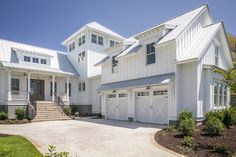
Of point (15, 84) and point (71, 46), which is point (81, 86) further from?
point (15, 84)

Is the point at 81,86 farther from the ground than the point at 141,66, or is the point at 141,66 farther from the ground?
the point at 141,66

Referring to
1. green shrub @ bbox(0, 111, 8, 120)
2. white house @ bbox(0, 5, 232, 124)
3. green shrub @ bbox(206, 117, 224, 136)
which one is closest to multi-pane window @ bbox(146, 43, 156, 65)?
white house @ bbox(0, 5, 232, 124)

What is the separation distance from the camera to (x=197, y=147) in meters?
7.92

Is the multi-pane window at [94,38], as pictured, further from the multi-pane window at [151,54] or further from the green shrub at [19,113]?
the green shrub at [19,113]

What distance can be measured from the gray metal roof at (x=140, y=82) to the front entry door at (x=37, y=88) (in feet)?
27.4

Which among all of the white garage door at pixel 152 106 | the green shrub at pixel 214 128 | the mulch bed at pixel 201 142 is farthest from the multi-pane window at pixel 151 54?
the green shrub at pixel 214 128

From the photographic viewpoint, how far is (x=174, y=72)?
13867 millimetres

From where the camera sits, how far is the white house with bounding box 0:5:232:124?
13758mm

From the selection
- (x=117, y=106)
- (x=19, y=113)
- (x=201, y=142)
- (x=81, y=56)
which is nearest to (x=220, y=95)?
(x=201, y=142)

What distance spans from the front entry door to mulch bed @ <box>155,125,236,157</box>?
1804 cm

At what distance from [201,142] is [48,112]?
15.9m

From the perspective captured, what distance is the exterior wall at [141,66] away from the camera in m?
14.4

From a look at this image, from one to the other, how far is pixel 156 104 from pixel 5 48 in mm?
18985

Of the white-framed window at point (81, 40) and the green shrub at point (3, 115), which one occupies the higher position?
the white-framed window at point (81, 40)
